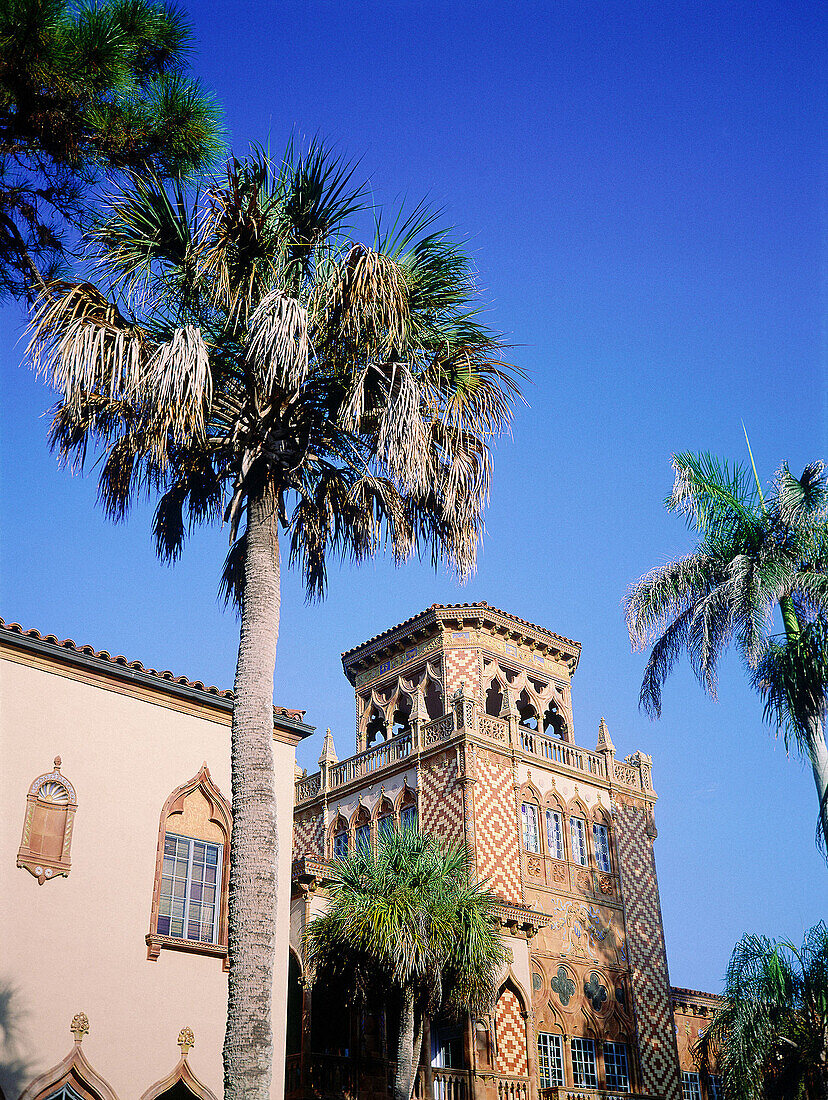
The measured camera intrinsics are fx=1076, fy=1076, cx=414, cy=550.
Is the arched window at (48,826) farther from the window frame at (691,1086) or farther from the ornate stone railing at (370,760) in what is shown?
the window frame at (691,1086)

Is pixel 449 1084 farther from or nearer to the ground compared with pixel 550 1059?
nearer to the ground

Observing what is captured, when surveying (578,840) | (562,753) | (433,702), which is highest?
(433,702)

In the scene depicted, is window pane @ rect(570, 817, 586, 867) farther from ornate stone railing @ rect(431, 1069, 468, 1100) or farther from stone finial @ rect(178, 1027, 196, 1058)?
stone finial @ rect(178, 1027, 196, 1058)

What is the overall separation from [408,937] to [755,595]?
30.5 ft

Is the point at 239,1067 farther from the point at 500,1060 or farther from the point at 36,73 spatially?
the point at 500,1060

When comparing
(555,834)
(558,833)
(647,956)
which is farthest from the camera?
(647,956)

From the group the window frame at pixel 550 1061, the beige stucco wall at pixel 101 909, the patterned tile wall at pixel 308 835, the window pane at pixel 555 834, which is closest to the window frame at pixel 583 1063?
the window frame at pixel 550 1061

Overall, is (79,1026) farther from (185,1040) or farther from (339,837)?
(339,837)

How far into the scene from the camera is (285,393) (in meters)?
12.5

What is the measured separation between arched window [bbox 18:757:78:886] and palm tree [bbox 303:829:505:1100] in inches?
252

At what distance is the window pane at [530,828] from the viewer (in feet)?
98.2

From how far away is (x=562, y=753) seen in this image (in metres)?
32.7

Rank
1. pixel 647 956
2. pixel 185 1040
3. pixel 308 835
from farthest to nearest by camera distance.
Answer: pixel 308 835, pixel 647 956, pixel 185 1040

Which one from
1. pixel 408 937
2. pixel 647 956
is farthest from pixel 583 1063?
pixel 408 937
